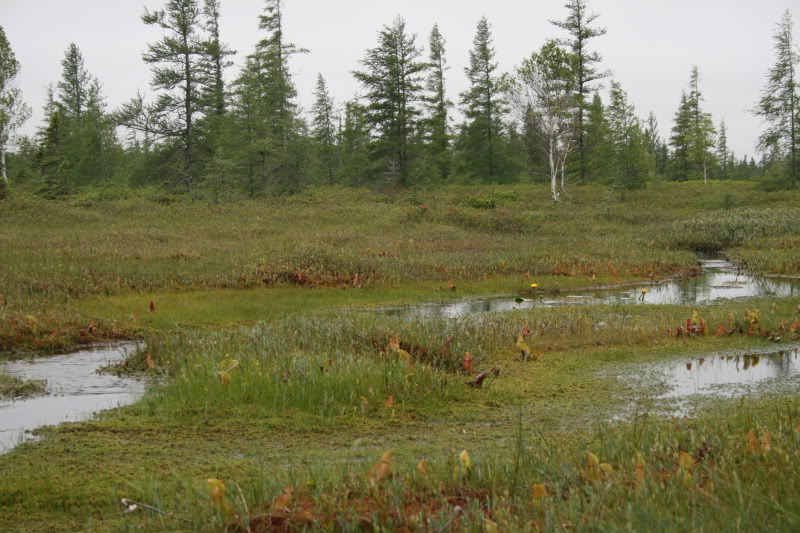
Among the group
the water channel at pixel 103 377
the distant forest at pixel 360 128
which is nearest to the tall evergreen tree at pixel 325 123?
the distant forest at pixel 360 128

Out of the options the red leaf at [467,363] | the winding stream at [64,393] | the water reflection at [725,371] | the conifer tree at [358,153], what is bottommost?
the water reflection at [725,371]

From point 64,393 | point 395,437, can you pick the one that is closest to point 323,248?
point 64,393

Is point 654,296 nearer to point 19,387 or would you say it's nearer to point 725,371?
point 725,371

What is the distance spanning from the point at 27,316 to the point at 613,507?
36.6ft

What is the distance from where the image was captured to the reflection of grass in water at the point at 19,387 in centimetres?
881

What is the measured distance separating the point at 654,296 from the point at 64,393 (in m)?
15.1

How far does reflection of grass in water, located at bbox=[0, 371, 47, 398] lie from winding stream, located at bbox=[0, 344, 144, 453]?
124 mm

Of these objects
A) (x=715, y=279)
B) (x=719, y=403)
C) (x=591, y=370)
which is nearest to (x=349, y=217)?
(x=715, y=279)

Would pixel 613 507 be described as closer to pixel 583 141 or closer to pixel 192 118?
pixel 192 118

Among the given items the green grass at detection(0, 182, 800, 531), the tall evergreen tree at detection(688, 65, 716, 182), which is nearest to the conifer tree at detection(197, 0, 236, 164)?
the green grass at detection(0, 182, 800, 531)

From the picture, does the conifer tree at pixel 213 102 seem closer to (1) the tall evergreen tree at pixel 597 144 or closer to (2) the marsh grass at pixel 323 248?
(2) the marsh grass at pixel 323 248

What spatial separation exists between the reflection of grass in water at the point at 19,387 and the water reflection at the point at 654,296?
7982 mm

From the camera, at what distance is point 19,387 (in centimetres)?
891

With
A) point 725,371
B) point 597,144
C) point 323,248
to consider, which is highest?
point 597,144
